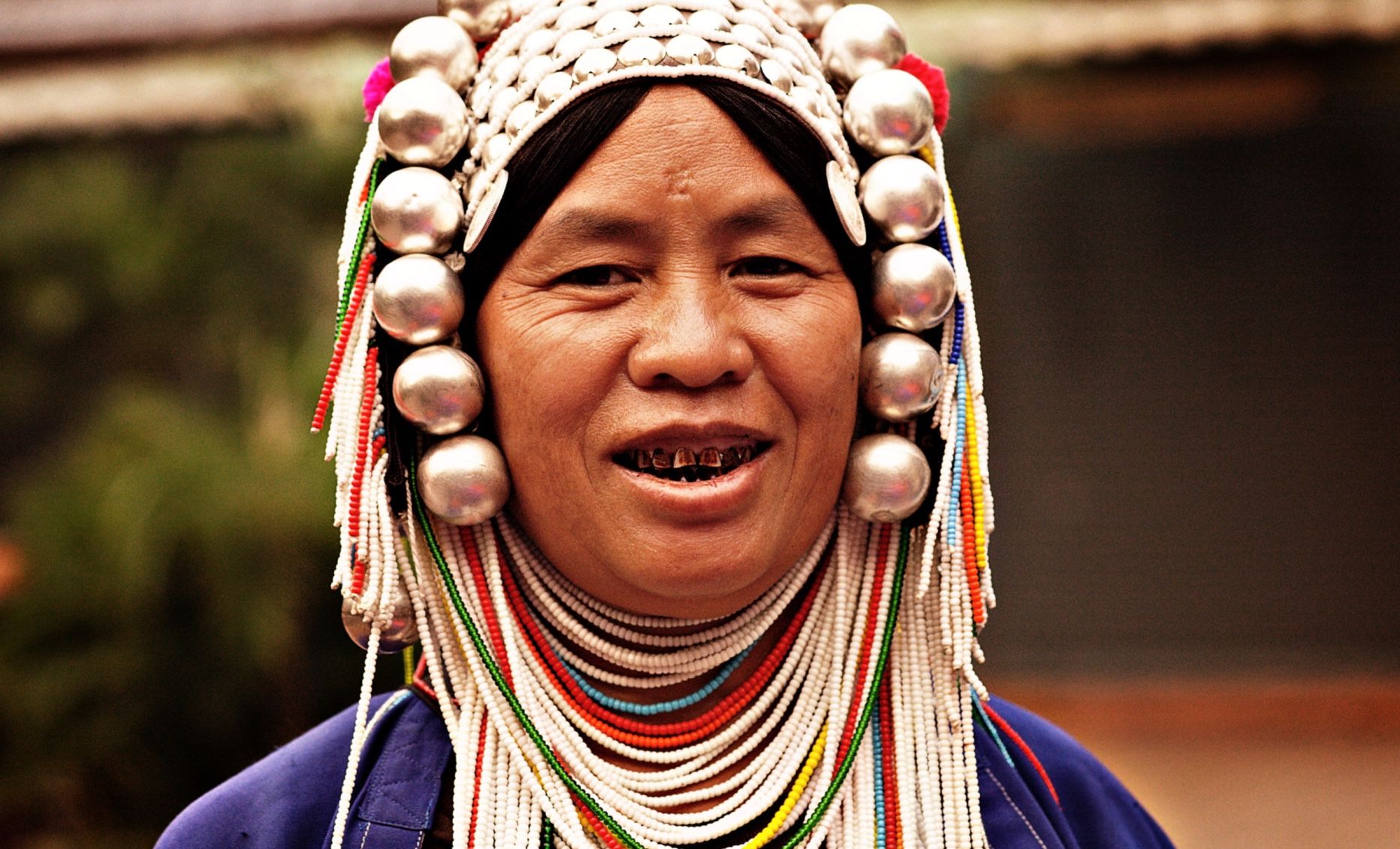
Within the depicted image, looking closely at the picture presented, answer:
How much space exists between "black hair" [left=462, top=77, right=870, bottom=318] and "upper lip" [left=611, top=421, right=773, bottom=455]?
270 mm

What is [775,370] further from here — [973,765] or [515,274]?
[973,765]

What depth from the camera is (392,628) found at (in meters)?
1.97

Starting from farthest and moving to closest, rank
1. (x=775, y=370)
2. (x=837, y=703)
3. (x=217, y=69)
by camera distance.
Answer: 1. (x=217, y=69)
2. (x=837, y=703)
3. (x=775, y=370)

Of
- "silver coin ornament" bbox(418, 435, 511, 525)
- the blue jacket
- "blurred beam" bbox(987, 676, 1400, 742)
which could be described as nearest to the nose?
"silver coin ornament" bbox(418, 435, 511, 525)

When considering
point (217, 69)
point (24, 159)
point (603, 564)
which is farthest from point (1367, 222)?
point (603, 564)

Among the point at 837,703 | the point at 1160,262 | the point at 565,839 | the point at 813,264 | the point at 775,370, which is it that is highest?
the point at 1160,262

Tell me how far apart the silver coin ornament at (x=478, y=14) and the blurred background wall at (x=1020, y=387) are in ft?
10.2

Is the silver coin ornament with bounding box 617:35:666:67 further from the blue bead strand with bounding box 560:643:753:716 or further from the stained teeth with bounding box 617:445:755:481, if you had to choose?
the blue bead strand with bounding box 560:643:753:716

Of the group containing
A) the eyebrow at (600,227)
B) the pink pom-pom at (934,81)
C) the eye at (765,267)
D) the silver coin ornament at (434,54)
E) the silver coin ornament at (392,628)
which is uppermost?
the pink pom-pom at (934,81)

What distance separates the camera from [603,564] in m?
1.92

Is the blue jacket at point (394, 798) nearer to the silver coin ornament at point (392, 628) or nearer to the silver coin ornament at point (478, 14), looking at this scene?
the silver coin ornament at point (392, 628)

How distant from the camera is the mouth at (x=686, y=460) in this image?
189 cm

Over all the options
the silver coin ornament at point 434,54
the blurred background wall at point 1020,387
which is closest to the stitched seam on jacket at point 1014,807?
the silver coin ornament at point 434,54

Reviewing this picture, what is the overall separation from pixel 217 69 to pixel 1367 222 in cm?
519
